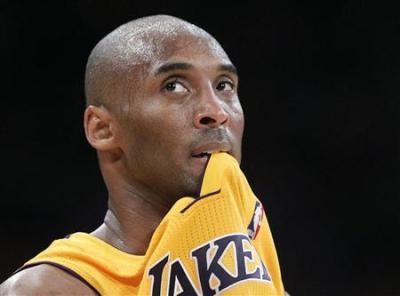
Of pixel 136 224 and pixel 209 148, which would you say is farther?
pixel 136 224

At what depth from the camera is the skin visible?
4.57 feet

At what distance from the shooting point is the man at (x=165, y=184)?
1297 millimetres

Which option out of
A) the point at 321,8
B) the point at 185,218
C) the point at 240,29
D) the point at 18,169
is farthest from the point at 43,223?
the point at 185,218

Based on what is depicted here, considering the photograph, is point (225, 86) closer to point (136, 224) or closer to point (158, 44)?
point (158, 44)

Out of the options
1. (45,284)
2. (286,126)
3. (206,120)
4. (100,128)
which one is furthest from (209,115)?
(286,126)

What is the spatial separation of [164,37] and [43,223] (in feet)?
4.34

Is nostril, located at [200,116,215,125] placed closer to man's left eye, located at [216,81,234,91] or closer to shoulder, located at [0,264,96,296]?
man's left eye, located at [216,81,234,91]

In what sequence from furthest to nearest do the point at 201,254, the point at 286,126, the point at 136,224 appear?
the point at 286,126 < the point at 136,224 < the point at 201,254

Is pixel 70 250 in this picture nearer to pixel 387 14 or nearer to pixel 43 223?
pixel 43 223

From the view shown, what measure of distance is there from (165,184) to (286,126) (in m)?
1.50

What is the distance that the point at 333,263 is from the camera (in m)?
2.84

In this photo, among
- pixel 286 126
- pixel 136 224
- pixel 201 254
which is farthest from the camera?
pixel 286 126

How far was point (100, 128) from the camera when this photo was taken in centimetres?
152

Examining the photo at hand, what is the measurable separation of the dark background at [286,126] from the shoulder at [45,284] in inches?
49.5
